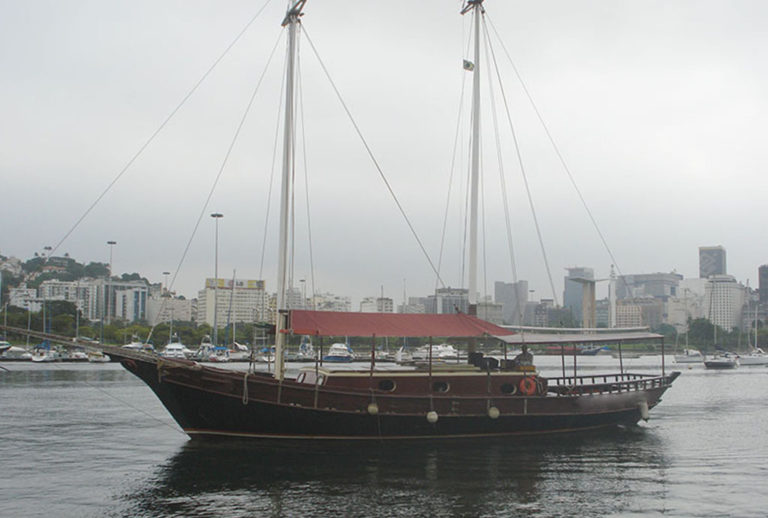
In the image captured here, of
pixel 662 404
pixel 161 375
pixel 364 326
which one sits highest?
pixel 364 326

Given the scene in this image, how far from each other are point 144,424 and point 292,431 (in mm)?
11303

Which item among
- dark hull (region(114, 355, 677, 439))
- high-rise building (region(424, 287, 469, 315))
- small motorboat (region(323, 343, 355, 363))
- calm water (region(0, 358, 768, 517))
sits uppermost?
high-rise building (region(424, 287, 469, 315))

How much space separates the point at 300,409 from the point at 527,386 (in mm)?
8381

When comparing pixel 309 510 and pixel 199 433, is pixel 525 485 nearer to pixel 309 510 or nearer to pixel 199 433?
pixel 309 510

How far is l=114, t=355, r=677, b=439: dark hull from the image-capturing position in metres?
21.7

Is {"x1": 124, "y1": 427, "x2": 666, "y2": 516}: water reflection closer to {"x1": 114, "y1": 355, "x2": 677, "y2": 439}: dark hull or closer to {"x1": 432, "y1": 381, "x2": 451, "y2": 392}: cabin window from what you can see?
{"x1": 114, "y1": 355, "x2": 677, "y2": 439}: dark hull

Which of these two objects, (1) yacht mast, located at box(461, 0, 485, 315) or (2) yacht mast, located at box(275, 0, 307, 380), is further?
(1) yacht mast, located at box(461, 0, 485, 315)

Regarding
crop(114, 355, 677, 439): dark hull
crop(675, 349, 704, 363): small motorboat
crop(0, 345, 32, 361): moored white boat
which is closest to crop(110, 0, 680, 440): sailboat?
crop(114, 355, 677, 439): dark hull

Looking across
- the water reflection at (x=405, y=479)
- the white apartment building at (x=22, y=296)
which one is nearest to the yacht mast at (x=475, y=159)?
the water reflection at (x=405, y=479)

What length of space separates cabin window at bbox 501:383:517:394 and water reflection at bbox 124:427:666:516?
71.7 inches

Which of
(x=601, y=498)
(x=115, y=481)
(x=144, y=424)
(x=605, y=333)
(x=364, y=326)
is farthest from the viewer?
(x=144, y=424)

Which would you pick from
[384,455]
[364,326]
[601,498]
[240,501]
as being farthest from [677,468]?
[240,501]

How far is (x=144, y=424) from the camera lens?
98.9 ft

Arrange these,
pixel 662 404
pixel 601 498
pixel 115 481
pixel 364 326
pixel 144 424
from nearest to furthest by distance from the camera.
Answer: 1. pixel 601 498
2. pixel 115 481
3. pixel 364 326
4. pixel 144 424
5. pixel 662 404
